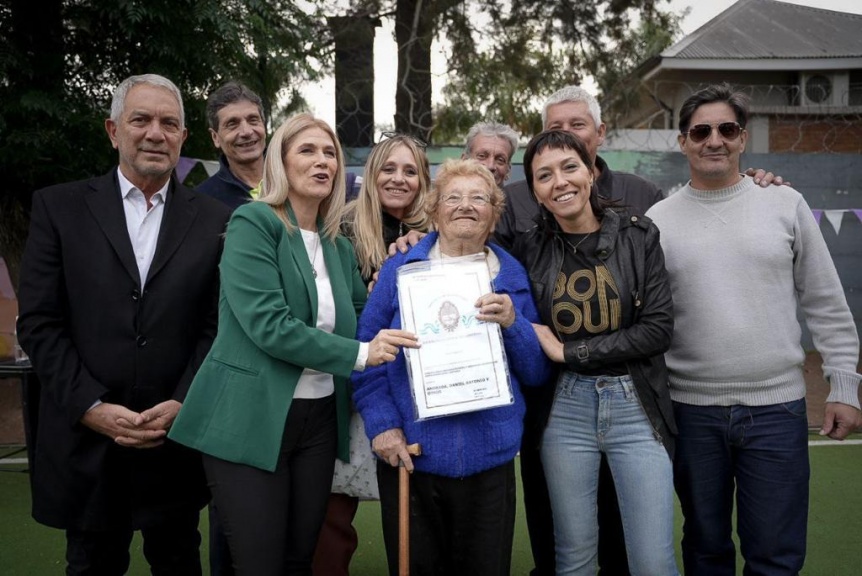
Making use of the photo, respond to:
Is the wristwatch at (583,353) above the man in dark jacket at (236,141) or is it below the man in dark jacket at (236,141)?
below

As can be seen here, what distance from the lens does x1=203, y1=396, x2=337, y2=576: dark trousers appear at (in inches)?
102

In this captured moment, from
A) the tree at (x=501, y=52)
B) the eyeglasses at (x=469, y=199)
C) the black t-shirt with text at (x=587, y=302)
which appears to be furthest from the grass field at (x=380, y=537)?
the tree at (x=501, y=52)

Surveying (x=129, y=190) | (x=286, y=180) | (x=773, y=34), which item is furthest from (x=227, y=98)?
(x=773, y=34)

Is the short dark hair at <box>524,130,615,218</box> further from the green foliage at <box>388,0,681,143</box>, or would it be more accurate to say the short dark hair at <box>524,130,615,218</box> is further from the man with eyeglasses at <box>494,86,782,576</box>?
the green foliage at <box>388,0,681,143</box>

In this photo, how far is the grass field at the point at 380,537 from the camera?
13.4 ft

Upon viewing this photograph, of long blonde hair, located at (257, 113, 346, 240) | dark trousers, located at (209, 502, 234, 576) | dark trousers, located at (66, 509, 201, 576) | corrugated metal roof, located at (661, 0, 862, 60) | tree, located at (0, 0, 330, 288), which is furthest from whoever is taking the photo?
corrugated metal roof, located at (661, 0, 862, 60)

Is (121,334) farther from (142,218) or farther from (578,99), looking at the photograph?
(578,99)

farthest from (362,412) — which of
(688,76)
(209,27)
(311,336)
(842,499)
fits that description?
(688,76)

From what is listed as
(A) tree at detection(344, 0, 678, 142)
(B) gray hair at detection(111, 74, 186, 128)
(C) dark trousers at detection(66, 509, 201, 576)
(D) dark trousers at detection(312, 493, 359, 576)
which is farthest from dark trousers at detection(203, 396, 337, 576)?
(A) tree at detection(344, 0, 678, 142)

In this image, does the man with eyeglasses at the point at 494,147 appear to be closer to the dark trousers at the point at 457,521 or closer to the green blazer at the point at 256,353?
the green blazer at the point at 256,353

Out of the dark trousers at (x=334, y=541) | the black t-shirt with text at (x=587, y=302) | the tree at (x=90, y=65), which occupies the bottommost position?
the dark trousers at (x=334, y=541)

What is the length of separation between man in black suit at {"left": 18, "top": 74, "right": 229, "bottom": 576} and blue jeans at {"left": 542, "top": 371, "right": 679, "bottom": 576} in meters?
1.44

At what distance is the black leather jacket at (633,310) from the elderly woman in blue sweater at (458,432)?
0.14 meters

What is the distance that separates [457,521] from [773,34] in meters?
17.8
